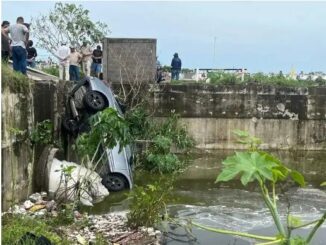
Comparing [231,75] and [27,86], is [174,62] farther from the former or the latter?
[27,86]

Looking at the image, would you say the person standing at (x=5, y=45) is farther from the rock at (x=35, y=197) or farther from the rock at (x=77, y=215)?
the rock at (x=77, y=215)

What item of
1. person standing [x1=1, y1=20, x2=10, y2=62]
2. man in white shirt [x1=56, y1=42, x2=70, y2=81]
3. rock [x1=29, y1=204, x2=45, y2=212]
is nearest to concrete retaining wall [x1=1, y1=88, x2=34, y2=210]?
rock [x1=29, y1=204, x2=45, y2=212]

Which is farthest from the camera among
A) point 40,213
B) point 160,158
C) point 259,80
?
point 259,80

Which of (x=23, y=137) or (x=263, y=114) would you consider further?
(x=263, y=114)

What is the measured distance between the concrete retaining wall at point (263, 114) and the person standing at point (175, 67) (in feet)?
6.76

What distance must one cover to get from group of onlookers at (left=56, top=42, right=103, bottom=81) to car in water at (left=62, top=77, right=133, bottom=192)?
2528mm

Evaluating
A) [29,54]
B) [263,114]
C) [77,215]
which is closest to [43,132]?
[77,215]

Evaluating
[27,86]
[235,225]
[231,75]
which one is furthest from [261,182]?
[231,75]

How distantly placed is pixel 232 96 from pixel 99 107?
6272 mm

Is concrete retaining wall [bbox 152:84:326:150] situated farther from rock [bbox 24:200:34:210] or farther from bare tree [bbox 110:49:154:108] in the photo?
rock [bbox 24:200:34:210]

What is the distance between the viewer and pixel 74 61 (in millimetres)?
13414

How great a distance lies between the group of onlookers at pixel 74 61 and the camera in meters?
13.1

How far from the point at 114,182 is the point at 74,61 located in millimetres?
5080

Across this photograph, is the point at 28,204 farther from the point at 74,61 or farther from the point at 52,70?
the point at 52,70
